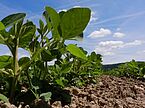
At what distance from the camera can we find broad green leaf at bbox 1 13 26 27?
130cm

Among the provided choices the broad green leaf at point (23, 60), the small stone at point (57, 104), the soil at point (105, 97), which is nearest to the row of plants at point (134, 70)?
the soil at point (105, 97)

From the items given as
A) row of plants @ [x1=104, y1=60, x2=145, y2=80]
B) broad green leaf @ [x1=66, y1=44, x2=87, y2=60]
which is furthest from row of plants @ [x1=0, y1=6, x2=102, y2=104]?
row of plants @ [x1=104, y1=60, x2=145, y2=80]

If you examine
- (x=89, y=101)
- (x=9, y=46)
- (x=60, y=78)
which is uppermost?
(x=9, y=46)

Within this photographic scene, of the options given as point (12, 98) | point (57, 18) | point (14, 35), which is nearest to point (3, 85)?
point (12, 98)

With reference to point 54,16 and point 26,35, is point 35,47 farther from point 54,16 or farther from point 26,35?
point 54,16

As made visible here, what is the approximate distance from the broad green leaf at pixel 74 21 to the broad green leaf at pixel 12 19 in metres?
0.16

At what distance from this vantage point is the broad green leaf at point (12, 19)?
4.26 ft

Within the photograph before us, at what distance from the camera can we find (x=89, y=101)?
163cm

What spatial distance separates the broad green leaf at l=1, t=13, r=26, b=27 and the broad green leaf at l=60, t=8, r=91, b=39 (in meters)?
0.16

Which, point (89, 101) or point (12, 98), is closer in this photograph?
point (12, 98)

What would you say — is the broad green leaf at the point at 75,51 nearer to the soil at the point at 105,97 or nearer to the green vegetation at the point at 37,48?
the green vegetation at the point at 37,48

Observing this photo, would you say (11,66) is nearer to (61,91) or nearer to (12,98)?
(12,98)

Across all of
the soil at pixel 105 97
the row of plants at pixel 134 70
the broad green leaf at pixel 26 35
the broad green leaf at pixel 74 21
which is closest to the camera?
the broad green leaf at pixel 74 21

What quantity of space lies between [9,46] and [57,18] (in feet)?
0.68
